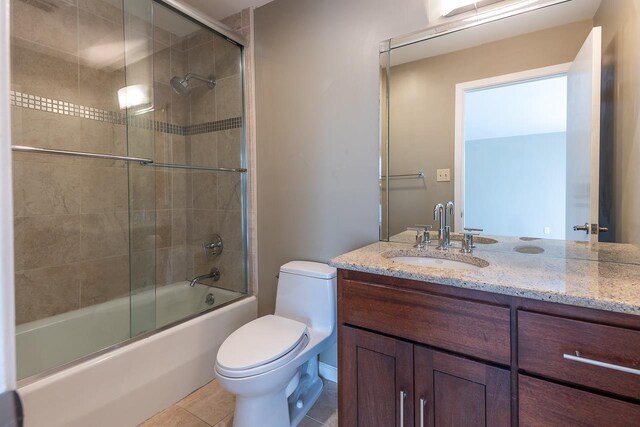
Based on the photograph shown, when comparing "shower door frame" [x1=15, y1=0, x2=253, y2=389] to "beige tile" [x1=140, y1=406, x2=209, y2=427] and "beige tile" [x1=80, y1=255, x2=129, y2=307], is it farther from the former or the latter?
"beige tile" [x1=80, y1=255, x2=129, y2=307]

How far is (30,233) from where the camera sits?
1708 millimetres

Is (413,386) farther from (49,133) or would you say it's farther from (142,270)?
(49,133)

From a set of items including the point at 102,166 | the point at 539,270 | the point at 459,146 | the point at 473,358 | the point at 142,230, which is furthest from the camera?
the point at 142,230

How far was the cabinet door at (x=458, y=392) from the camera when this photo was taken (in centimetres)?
94

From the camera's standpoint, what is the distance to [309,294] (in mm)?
1667

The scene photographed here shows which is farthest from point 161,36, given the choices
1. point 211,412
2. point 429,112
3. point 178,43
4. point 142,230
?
→ point 211,412

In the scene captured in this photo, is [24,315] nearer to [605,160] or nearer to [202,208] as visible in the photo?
[202,208]

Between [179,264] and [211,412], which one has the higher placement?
[179,264]

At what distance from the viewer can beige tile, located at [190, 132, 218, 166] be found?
90.8 inches

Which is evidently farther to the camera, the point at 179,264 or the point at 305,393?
the point at 179,264

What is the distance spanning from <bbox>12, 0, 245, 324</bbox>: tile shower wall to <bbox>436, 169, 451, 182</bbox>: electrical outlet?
1374 millimetres

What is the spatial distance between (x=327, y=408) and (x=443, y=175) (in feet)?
4.50

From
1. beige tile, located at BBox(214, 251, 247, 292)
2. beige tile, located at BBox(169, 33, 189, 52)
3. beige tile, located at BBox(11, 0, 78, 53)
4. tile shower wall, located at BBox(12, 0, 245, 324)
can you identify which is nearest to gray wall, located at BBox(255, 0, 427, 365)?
beige tile, located at BBox(214, 251, 247, 292)

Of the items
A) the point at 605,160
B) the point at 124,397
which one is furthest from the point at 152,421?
the point at 605,160
